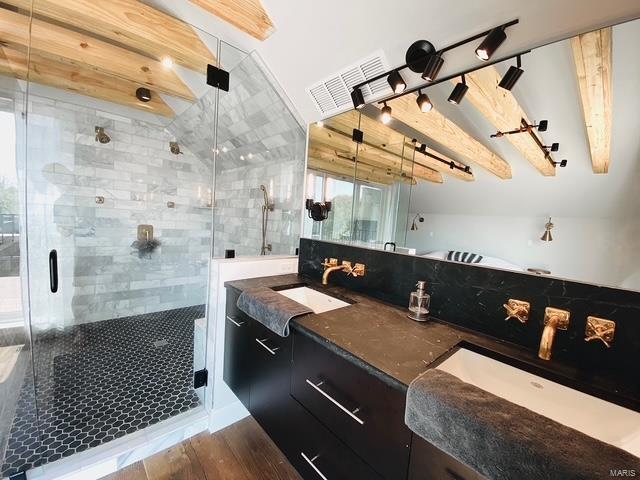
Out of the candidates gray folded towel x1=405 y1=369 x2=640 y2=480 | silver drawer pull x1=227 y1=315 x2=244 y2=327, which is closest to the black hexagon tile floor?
silver drawer pull x1=227 y1=315 x2=244 y2=327

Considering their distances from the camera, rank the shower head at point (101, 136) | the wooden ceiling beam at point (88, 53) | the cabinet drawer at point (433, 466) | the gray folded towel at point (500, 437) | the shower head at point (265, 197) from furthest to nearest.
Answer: the shower head at point (101, 136) < the shower head at point (265, 197) < the wooden ceiling beam at point (88, 53) < the cabinet drawer at point (433, 466) < the gray folded towel at point (500, 437)

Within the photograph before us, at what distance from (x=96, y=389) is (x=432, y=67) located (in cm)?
288

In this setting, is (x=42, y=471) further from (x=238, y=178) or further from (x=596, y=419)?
(x=596, y=419)

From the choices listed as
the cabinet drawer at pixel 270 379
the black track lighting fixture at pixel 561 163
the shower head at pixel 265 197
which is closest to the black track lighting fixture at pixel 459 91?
the black track lighting fixture at pixel 561 163

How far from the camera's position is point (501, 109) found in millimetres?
1068

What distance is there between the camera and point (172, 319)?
309 cm

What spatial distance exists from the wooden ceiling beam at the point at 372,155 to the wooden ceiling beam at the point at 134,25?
887 mm

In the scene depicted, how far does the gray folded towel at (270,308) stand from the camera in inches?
44.3

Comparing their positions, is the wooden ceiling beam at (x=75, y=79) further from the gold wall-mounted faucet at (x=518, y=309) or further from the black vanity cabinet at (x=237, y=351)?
the gold wall-mounted faucet at (x=518, y=309)

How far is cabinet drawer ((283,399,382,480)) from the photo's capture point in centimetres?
86

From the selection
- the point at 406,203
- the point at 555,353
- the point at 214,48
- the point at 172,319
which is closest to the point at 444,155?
the point at 406,203

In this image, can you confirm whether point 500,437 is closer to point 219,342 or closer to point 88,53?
point 219,342

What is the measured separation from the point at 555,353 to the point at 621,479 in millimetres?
536

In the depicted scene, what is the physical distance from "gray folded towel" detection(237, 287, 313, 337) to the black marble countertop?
0.14 ft
